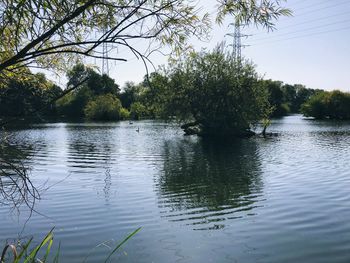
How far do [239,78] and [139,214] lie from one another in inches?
1559

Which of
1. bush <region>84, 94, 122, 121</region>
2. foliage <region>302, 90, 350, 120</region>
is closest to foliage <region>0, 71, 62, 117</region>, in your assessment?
bush <region>84, 94, 122, 121</region>

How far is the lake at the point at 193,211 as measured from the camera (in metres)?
9.91

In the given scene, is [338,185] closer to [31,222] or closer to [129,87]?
[31,222]

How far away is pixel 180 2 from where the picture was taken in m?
4.51

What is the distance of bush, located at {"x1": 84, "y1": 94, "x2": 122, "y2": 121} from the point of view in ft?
342

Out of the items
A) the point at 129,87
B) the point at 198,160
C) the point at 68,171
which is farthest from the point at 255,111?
the point at 129,87

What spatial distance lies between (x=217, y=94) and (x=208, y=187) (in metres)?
31.9

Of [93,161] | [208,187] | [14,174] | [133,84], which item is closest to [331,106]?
[133,84]

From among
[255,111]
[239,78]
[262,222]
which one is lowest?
[262,222]

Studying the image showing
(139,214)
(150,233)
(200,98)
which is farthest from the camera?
(200,98)

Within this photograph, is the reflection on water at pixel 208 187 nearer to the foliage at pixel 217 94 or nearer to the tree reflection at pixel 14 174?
the tree reflection at pixel 14 174

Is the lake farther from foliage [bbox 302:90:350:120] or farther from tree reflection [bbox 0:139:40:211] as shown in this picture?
foliage [bbox 302:90:350:120]

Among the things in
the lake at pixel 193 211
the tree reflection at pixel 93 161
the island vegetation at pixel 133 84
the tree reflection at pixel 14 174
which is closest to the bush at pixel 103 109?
the island vegetation at pixel 133 84

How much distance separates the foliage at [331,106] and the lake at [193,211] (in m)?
82.1
